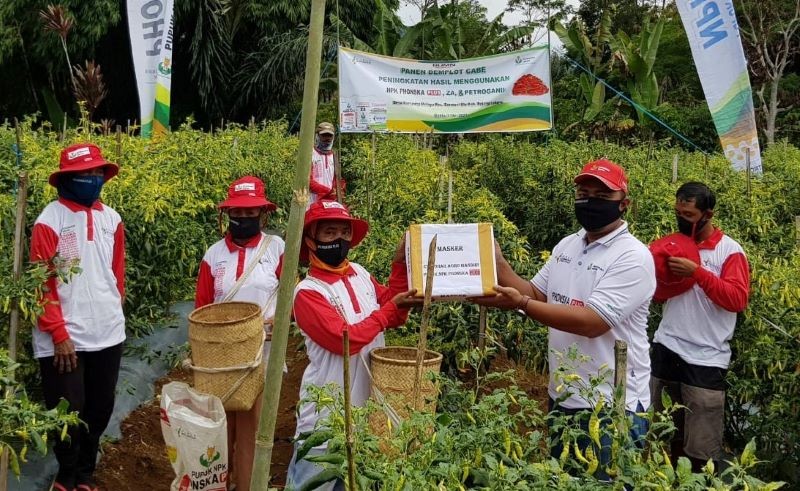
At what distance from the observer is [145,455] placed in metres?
4.29

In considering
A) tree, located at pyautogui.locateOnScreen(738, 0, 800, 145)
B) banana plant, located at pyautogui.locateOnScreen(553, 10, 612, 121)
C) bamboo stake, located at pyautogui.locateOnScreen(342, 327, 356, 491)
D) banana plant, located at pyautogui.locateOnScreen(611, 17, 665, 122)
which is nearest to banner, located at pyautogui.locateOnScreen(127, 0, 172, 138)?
bamboo stake, located at pyautogui.locateOnScreen(342, 327, 356, 491)

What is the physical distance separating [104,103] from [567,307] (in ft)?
60.2

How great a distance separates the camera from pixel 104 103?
729 inches

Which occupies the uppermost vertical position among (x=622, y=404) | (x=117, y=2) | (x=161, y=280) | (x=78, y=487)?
(x=117, y=2)

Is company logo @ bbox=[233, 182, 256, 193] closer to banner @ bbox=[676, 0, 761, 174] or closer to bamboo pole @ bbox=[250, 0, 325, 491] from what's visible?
bamboo pole @ bbox=[250, 0, 325, 491]

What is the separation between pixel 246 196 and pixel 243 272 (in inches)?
15.6

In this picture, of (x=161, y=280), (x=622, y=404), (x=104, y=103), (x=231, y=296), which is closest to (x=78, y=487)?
(x=231, y=296)

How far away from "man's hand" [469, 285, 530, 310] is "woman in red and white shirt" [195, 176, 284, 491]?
4.58 ft

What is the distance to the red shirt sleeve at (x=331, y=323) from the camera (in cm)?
268

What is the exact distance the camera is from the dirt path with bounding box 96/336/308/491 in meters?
4.01

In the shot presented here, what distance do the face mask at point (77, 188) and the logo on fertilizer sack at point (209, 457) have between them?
4.35 ft

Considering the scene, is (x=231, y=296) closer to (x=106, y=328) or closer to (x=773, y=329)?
(x=106, y=328)

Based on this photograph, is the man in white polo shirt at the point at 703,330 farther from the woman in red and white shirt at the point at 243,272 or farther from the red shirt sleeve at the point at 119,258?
the red shirt sleeve at the point at 119,258

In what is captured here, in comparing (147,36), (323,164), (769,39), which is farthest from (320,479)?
(769,39)
